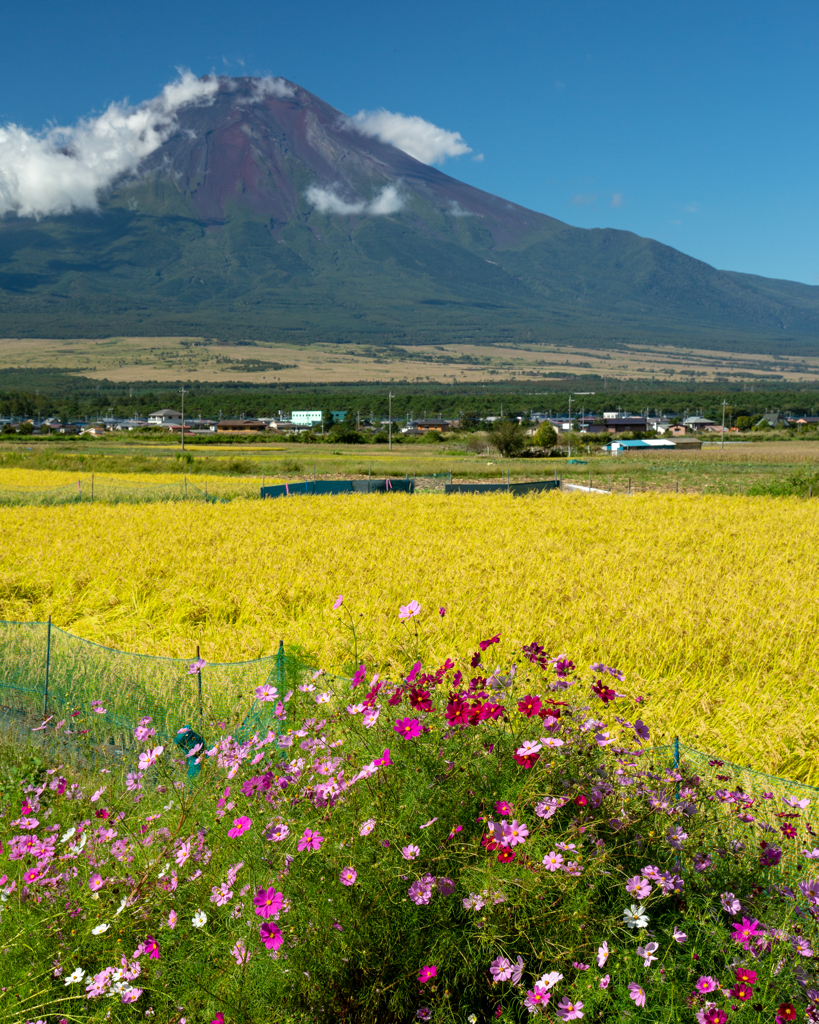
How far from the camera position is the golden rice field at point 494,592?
6949 mm

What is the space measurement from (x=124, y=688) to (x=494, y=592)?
4357 millimetres

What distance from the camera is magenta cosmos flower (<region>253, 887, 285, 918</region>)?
2797 mm

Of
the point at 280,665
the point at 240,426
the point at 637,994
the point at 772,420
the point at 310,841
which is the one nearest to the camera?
the point at 637,994

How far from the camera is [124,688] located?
727 centimetres

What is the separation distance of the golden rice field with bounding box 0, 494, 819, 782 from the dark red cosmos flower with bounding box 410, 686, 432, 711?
182 cm

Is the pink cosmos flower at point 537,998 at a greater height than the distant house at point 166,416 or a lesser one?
greater

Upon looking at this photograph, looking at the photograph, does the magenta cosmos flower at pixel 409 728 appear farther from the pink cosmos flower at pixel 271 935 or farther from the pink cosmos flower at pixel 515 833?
the pink cosmos flower at pixel 271 935

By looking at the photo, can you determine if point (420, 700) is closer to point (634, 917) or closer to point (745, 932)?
point (634, 917)

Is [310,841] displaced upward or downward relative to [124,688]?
upward

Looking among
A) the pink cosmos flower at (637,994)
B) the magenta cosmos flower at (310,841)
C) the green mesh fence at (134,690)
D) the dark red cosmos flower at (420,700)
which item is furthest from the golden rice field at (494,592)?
the pink cosmos flower at (637,994)

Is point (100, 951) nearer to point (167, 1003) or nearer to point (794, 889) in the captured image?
point (167, 1003)

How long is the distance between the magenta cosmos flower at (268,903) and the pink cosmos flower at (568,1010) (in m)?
1.02

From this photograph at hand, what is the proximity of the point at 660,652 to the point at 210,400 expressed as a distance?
177 meters

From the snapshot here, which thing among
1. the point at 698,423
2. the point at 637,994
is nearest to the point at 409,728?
the point at 637,994
